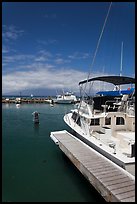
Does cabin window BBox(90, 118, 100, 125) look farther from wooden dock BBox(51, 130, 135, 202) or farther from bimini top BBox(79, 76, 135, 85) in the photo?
bimini top BBox(79, 76, 135, 85)

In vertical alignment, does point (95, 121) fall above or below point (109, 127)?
above

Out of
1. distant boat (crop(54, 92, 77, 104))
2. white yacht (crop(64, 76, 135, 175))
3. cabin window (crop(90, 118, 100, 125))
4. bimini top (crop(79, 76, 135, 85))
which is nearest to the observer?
white yacht (crop(64, 76, 135, 175))

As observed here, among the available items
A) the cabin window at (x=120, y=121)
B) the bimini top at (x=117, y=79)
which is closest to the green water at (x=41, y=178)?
the cabin window at (x=120, y=121)

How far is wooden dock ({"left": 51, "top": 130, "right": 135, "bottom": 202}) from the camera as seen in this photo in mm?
5841

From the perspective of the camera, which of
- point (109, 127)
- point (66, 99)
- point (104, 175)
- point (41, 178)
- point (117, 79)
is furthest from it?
point (66, 99)

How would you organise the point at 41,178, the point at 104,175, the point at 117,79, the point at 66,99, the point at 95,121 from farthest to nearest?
the point at 66,99, the point at 117,79, the point at 95,121, the point at 41,178, the point at 104,175

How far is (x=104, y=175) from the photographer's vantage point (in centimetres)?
693

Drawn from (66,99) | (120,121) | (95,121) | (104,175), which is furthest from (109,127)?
(66,99)

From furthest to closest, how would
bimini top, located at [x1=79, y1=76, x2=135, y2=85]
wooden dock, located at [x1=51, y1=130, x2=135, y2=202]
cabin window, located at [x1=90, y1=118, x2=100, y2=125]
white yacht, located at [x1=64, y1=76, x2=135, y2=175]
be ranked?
A: bimini top, located at [x1=79, y1=76, x2=135, y2=85]
cabin window, located at [x1=90, y1=118, x2=100, y2=125]
white yacht, located at [x1=64, y1=76, x2=135, y2=175]
wooden dock, located at [x1=51, y1=130, x2=135, y2=202]

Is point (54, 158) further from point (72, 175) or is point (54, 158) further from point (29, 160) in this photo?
point (72, 175)

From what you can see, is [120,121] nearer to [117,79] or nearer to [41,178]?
[117,79]

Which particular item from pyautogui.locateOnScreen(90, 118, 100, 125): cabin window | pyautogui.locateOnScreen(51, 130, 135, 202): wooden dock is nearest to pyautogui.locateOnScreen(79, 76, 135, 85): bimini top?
pyautogui.locateOnScreen(90, 118, 100, 125): cabin window

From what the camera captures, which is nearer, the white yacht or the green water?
the green water

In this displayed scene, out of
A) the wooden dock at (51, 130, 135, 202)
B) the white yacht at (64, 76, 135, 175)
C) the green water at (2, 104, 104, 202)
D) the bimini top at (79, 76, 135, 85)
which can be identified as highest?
the bimini top at (79, 76, 135, 85)
